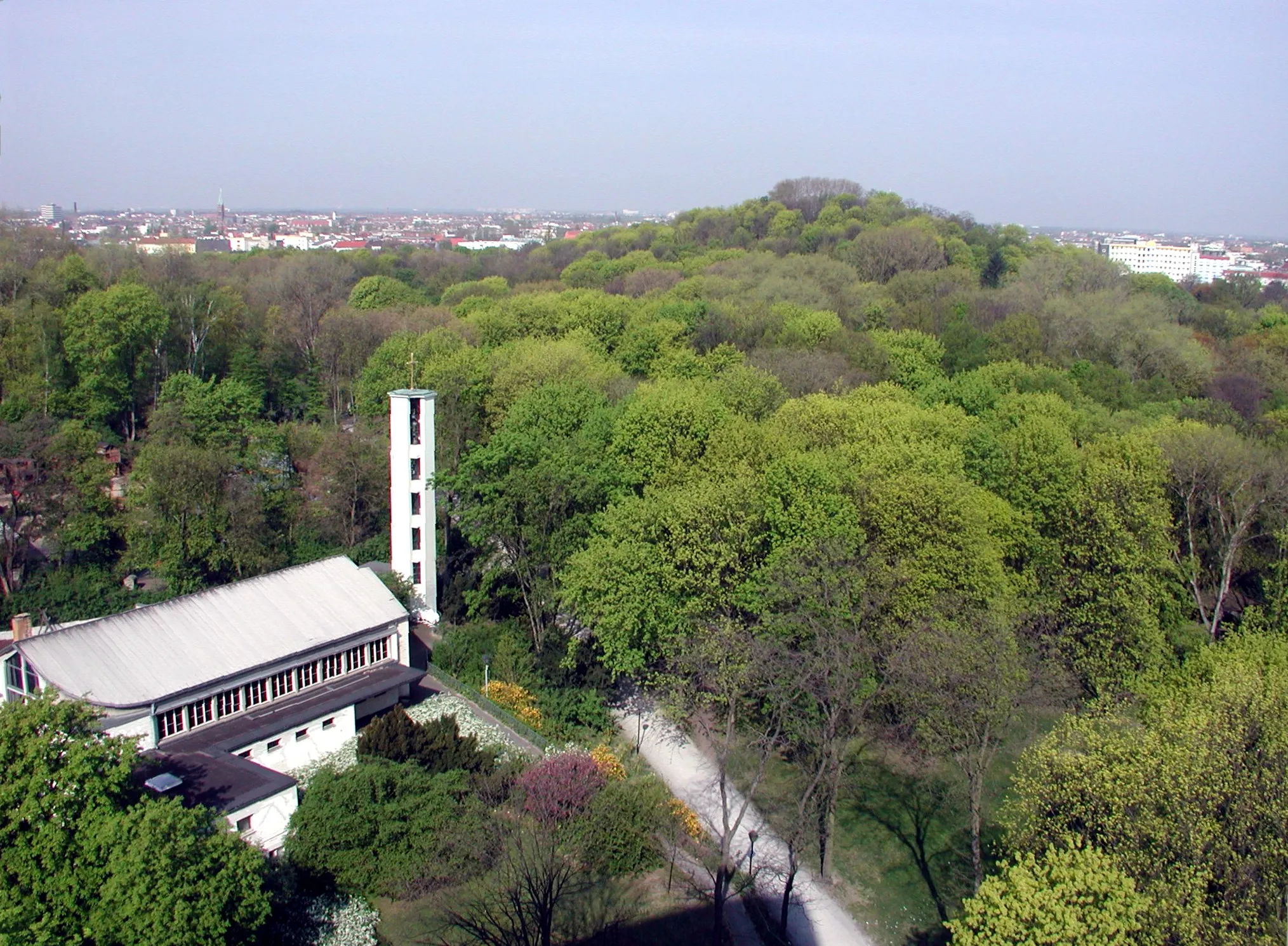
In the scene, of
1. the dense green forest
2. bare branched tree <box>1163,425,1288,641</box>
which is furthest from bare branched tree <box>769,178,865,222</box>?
bare branched tree <box>1163,425,1288,641</box>

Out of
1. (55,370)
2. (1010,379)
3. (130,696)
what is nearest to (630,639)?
(130,696)

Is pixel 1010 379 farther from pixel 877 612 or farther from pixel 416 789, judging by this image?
pixel 416 789

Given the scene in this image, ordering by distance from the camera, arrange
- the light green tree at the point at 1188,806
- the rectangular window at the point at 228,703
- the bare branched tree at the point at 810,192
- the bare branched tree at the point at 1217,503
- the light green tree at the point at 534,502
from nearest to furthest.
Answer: the light green tree at the point at 1188,806, the rectangular window at the point at 228,703, the light green tree at the point at 534,502, the bare branched tree at the point at 1217,503, the bare branched tree at the point at 810,192

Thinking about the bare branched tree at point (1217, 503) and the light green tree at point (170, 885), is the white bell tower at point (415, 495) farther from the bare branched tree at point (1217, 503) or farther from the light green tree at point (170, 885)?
the bare branched tree at point (1217, 503)

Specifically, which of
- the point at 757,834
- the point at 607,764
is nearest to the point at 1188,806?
the point at 757,834

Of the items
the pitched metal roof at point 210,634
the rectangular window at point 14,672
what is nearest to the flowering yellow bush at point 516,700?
the pitched metal roof at point 210,634

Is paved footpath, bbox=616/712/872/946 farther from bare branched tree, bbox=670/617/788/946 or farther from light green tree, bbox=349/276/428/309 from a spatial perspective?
light green tree, bbox=349/276/428/309
